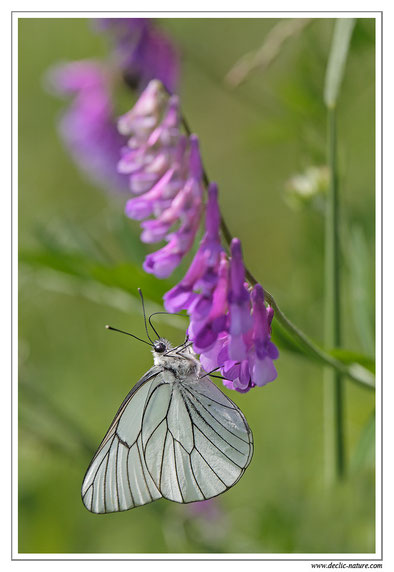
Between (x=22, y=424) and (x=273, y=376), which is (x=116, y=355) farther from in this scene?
(x=273, y=376)

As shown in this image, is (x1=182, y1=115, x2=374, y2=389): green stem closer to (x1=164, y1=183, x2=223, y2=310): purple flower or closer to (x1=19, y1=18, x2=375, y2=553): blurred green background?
(x1=164, y1=183, x2=223, y2=310): purple flower

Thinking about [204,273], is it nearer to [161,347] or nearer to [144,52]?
[161,347]

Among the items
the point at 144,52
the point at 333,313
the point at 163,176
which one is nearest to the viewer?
the point at 163,176

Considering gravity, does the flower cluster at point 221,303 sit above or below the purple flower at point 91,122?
below

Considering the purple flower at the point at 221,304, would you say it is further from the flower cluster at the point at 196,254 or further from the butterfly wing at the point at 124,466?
the butterfly wing at the point at 124,466

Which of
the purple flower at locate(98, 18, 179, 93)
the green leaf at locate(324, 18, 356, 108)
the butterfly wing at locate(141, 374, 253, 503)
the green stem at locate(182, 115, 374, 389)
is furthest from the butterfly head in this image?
the purple flower at locate(98, 18, 179, 93)

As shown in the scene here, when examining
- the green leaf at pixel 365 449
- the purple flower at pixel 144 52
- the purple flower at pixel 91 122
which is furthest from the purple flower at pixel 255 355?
the purple flower at pixel 91 122

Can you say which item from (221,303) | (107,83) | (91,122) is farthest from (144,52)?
(221,303)
